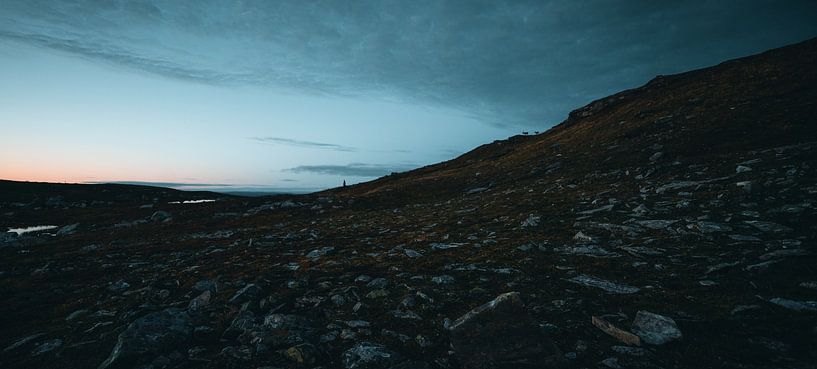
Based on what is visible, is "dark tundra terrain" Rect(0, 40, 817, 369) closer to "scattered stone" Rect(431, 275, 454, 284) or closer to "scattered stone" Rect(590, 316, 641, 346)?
"scattered stone" Rect(590, 316, 641, 346)

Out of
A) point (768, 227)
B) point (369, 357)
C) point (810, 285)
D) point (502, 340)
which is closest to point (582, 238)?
point (768, 227)

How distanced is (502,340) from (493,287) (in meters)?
2.74

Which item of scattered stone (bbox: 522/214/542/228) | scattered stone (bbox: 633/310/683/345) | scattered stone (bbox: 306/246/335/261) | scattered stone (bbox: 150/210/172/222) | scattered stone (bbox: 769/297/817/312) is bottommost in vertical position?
scattered stone (bbox: 150/210/172/222)

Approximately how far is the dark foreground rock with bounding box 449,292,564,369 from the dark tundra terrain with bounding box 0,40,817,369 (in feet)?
0.07

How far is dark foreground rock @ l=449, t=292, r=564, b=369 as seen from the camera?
455 cm

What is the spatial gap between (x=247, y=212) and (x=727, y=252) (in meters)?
36.2

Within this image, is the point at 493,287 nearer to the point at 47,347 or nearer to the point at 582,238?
the point at 582,238

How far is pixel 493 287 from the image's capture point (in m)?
7.50

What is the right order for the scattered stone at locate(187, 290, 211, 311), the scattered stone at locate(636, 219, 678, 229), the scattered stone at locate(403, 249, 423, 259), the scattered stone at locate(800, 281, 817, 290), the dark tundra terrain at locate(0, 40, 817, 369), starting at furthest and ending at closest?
→ the scattered stone at locate(403, 249, 423, 259), the scattered stone at locate(636, 219, 678, 229), the scattered stone at locate(187, 290, 211, 311), the scattered stone at locate(800, 281, 817, 290), the dark tundra terrain at locate(0, 40, 817, 369)

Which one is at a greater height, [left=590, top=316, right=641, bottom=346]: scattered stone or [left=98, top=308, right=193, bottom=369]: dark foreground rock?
[left=590, top=316, right=641, bottom=346]: scattered stone

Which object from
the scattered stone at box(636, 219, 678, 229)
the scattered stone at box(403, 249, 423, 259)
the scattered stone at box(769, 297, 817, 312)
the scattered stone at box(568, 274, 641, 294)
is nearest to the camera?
the scattered stone at box(769, 297, 817, 312)

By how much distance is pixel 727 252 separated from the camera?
7.69 meters

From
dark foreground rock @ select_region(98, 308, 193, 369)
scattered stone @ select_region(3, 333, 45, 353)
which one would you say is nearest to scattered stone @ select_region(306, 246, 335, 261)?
dark foreground rock @ select_region(98, 308, 193, 369)

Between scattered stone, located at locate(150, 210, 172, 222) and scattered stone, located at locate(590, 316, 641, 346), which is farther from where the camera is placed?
scattered stone, located at locate(150, 210, 172, 222)
